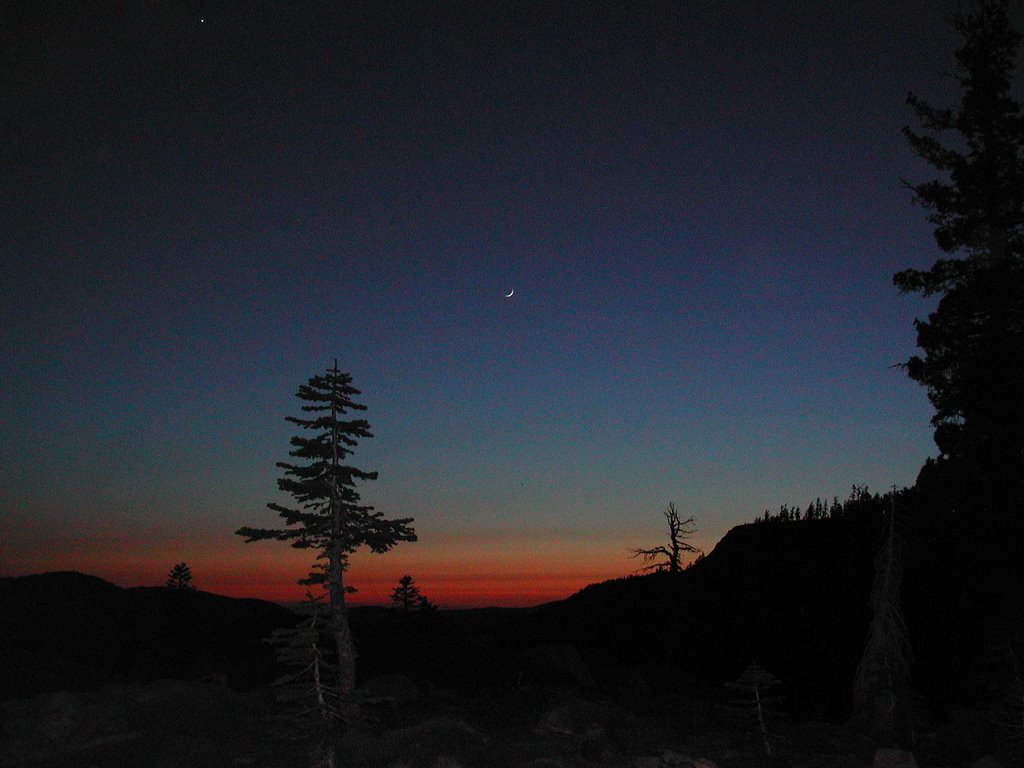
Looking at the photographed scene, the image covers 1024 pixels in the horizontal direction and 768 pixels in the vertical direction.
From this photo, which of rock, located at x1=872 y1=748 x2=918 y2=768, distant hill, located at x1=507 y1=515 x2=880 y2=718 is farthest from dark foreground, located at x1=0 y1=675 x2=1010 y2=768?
distant hill, located at x1=507 y1=515 x2=880 y2=718

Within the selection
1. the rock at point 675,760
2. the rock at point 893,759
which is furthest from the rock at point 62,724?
the rock at point 893,759

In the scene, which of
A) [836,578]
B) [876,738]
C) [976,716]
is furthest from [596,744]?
[836,578]

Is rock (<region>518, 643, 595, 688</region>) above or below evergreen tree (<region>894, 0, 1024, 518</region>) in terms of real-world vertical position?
below

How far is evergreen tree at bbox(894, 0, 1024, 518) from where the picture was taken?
2084cm

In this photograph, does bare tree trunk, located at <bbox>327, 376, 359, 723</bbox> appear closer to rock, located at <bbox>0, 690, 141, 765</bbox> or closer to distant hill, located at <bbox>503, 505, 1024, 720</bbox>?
rock, located at <bbox>0, 690, 141, 765</bbox>

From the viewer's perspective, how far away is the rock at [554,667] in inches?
1376

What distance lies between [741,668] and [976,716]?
13.1 metres

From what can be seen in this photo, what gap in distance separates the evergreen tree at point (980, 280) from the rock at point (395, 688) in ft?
65.3

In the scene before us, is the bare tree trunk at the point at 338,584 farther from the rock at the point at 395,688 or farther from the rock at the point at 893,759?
the rock at the point at 893,759

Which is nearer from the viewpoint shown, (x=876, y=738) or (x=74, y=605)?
(x=876, y=738)

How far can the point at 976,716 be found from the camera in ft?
73.9

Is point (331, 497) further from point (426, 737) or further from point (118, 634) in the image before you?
point (118, 634)

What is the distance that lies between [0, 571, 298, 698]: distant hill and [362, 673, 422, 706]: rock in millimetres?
6853

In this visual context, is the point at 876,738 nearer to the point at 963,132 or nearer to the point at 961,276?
the point at 961,276
